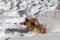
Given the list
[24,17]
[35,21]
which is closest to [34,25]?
[35,21]

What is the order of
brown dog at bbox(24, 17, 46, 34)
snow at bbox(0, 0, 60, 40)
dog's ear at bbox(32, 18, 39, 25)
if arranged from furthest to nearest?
1. dog's ear at bbox(32, 18, 39, 25)
2. brown dog at bbox(24, 17, 46, 34)
3. snow at bbox(0, 0, 60, 40)

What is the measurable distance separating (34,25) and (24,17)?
0.37 m

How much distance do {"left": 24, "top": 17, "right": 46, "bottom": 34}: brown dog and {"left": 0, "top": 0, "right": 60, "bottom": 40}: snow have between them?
2.8 inches

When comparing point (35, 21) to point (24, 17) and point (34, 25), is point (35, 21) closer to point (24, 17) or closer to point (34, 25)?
point (34, 25)

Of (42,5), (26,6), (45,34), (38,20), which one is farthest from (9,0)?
(45,34)

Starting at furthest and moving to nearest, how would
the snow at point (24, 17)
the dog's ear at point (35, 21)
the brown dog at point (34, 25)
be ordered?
the dog's ear at point (35, 21) → the brown dog at point (34, 25) → the snow at point (24, 17)

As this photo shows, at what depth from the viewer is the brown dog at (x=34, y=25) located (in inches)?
106

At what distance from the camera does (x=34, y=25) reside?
2789 mm

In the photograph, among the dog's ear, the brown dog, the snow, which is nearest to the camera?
the snow

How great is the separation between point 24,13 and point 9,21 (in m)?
0.39

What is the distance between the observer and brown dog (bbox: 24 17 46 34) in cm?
269

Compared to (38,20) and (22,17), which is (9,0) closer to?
(22,17)

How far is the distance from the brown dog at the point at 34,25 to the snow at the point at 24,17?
0.23ft

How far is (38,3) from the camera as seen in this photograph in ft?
11.8
